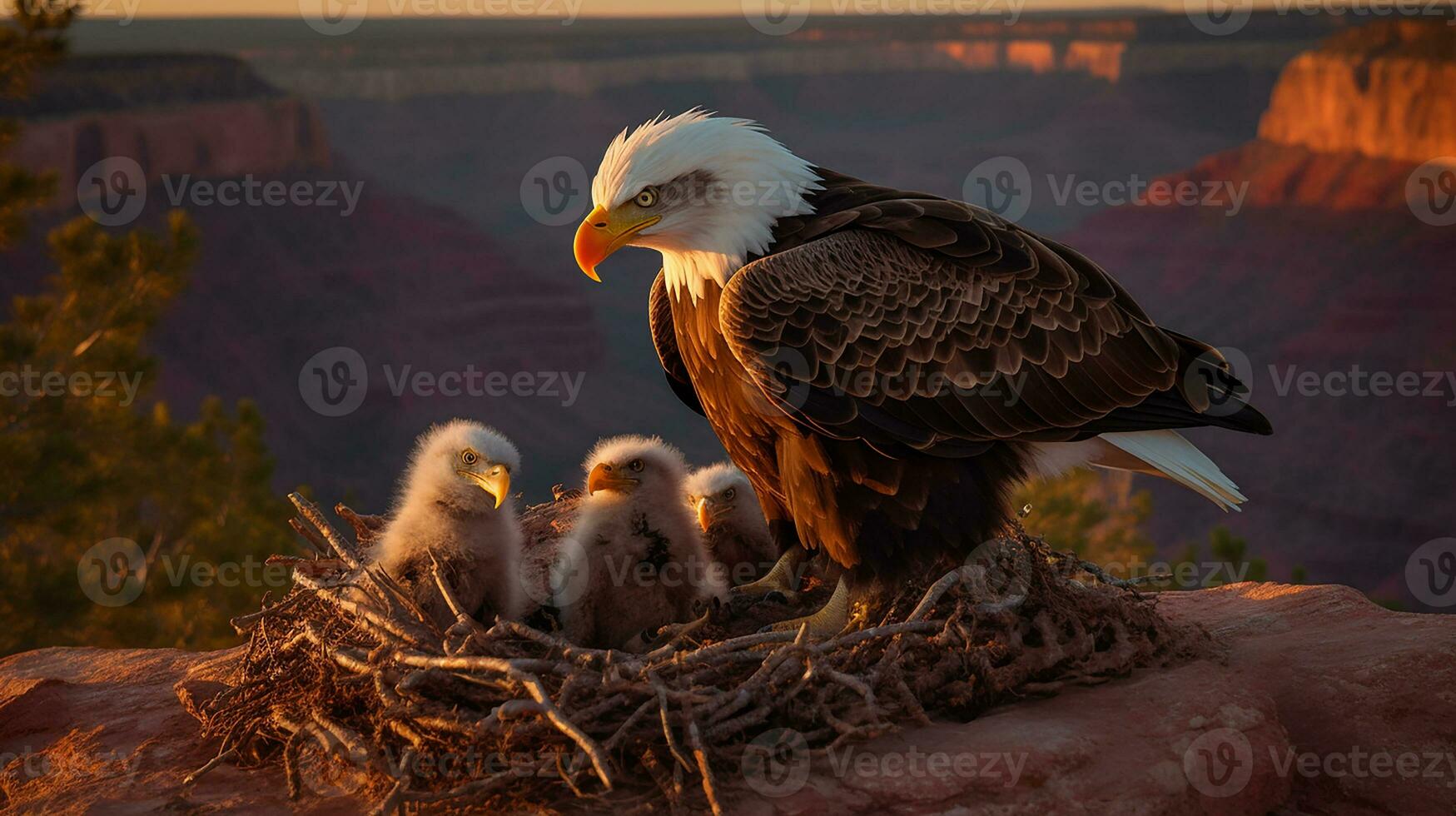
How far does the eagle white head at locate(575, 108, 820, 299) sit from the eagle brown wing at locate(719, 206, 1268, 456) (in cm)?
16

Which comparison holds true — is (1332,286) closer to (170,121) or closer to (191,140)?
(191,140)

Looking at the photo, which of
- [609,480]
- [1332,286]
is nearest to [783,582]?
[609,480]

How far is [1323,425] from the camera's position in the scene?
4778cm

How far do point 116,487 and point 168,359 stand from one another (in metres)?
43.3

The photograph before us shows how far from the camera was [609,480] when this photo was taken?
5441 mm

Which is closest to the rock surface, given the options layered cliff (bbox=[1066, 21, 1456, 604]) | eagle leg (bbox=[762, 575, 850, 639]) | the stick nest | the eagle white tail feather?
the stick nest

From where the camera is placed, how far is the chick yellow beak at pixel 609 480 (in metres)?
5.42

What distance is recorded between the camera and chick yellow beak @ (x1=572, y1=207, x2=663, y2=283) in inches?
198

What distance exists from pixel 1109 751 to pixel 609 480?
244 centimetres

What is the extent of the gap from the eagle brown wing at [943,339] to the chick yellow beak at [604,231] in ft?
1.61

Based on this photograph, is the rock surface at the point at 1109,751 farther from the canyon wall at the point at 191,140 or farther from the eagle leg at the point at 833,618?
the canyon wall at the point at 191,140

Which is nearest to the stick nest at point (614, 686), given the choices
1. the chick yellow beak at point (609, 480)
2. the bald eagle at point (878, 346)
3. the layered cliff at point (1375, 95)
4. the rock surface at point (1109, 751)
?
the rock surface at point (1109, 751)

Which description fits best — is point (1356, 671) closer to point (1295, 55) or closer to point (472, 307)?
point (472, 307)

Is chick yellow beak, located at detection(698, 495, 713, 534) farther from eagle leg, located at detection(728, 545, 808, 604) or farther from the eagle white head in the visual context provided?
the eagle white head
